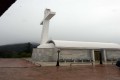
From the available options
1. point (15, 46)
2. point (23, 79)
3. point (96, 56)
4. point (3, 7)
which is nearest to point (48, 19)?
point (96, 56)

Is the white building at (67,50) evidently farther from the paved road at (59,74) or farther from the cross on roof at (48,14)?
the paved road at (59,74)

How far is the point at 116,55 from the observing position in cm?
3378

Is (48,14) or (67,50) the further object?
(48,14)

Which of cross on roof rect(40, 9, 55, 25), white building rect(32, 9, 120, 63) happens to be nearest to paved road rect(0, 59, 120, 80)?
white building rect(32, 9, 120, 63)

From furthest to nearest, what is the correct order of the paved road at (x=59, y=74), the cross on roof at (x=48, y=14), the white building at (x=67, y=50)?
the cross on roof at (x=48, y=14), the white building at (x=67, y=50), the paved road at (x=59, y=74)

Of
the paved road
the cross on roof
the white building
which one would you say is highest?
the cross on roof

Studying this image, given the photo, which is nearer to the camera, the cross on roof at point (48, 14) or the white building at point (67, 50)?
the white building at point (67, 50)

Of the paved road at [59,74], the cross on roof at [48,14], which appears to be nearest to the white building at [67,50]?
the cross on roof at [48,14]

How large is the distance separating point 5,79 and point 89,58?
20948 millimetres

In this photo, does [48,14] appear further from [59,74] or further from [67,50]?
[59,74]

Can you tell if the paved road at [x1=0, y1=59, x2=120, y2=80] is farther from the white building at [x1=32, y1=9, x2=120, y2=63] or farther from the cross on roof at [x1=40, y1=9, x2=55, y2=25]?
the cross on roof at [x1=40, y1=9, x2=55, y2=25]

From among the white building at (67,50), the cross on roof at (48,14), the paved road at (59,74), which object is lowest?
the paved road at (59,74)

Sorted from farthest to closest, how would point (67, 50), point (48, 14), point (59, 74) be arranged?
point (48, 14) < point (67, 50) < point (59, 74)

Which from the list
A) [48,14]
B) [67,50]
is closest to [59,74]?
[67,50]
